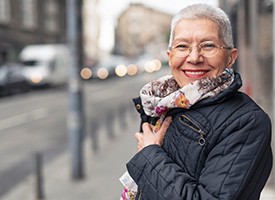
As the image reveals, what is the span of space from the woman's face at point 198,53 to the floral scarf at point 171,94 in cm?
4

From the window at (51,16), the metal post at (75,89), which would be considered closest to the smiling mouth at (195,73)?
the metal post at (75,89)

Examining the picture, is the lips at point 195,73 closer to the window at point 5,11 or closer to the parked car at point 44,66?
the parked car at point 44,66

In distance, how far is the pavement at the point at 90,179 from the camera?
20.5 ft

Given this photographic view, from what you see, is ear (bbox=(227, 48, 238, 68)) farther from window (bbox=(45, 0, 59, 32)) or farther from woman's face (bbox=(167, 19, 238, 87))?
window (bbox=(45, 0, 59, 32))

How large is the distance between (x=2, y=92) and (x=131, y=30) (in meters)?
101

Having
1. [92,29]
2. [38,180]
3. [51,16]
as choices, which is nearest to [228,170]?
[38,180]

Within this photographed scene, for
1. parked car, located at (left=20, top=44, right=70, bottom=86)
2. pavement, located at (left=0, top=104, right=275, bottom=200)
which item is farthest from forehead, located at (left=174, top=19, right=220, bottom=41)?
parked car, located at (left=20, top=44, right=70, bottom=86)

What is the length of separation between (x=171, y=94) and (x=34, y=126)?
12.2 metres

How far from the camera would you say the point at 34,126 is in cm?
1345

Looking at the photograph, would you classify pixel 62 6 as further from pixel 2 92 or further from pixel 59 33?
pixel 2 92

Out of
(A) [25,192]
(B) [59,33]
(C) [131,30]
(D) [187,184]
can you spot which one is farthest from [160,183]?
(C) [131,30]

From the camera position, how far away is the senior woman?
1.48 metres

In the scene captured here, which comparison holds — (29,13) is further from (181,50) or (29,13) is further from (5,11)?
(181,50)

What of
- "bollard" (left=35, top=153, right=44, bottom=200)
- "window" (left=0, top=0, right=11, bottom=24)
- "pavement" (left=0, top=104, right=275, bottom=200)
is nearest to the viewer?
"bollard" (left=35, top=153, right=44, bottom=200)
